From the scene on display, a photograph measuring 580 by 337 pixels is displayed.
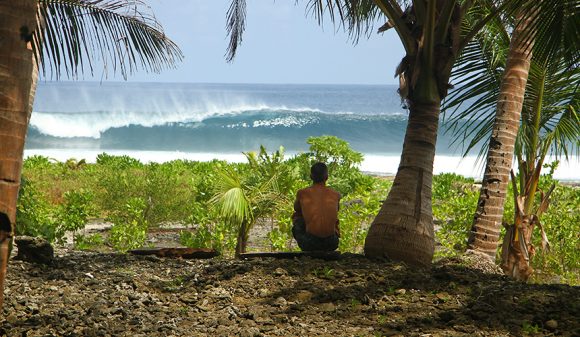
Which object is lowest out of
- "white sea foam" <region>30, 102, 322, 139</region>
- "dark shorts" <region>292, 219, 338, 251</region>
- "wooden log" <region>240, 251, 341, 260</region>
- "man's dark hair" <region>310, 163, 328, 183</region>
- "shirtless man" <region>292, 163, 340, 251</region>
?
"wooden log" <region>240, 251, 341, 260</region>

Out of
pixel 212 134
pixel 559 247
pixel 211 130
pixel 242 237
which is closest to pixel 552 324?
pixel 242 237

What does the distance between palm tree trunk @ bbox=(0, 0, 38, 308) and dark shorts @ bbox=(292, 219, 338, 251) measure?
3.45 meters

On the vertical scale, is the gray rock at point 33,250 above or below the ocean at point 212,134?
below

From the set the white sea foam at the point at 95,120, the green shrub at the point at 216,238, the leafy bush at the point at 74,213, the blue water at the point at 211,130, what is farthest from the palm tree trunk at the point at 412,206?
the white sea foam at the point at 95,120

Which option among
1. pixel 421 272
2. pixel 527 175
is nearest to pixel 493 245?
pixel 527 175

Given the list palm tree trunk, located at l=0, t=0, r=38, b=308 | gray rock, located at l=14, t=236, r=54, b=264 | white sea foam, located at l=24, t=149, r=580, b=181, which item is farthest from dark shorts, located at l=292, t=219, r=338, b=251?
white sea foam, located at l=24, t=149, r=580, b=181

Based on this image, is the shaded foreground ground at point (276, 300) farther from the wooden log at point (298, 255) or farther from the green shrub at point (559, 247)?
the green shrub at point (559, 247)

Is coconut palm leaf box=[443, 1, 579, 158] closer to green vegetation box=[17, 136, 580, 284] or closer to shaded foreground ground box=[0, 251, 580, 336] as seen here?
green vegetation box=[17, 136, 580, 284]

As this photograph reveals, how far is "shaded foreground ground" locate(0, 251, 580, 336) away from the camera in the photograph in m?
4.64

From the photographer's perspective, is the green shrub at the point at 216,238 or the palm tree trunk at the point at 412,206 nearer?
the palm tree trunk at the point at 412,206

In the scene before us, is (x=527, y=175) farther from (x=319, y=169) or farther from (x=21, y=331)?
(x=21, y=331)

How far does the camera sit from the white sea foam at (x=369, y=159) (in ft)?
113

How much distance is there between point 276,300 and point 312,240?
1.57 m

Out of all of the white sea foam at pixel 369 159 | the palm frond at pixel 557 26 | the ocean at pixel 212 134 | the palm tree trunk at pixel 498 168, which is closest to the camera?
the palm frond at pixel 557 26
